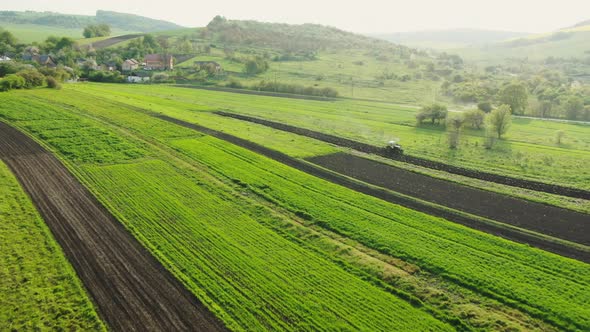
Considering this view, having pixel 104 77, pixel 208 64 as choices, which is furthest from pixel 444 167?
pixel 208 64

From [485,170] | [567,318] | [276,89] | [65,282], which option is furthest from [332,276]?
[276,89]

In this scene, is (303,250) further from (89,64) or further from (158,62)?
(158,62)

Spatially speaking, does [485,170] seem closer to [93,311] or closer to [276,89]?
[93,311]

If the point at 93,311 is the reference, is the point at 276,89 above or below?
above

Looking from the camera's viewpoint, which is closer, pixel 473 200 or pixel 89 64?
pixel 473 200

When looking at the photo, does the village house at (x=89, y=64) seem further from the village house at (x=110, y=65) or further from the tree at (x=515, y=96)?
the tree at (x=515, y=96)

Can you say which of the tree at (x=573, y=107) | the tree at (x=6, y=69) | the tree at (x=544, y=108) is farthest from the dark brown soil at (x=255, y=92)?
the tree at (x=573, y=107)
